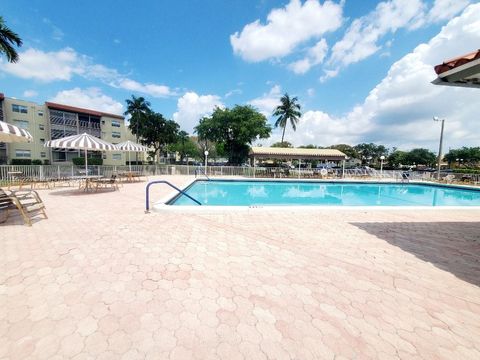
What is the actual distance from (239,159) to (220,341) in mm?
26902

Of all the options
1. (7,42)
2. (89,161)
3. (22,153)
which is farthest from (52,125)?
(7,42)

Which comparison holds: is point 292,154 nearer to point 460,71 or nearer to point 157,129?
point 460,71

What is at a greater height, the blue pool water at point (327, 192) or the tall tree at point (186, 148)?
the tall tree at point (186, 148)

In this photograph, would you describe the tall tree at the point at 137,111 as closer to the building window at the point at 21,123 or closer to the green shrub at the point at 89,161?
the green shrub at the point at 89,161

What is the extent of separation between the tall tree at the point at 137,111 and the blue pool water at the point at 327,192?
21684 mm

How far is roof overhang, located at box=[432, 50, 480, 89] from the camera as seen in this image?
8.70 ft

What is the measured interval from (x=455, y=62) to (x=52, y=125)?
4159 cm

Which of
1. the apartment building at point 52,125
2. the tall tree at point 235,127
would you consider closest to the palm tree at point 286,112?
the tall tree at point 235,127

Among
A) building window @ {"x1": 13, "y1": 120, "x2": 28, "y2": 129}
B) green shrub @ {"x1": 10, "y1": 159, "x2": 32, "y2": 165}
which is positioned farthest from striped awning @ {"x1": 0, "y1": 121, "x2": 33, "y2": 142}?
building window @ {"x1": 13, "y1": 120, "x2": 28, "y2": 129}

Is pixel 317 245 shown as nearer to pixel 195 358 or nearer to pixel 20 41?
pixel 195 358

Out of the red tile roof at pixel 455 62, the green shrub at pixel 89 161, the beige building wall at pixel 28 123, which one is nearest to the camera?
the red tile roof at pixel 455 62

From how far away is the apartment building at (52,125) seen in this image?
27344 millimetres

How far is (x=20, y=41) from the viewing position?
1323 centimetres

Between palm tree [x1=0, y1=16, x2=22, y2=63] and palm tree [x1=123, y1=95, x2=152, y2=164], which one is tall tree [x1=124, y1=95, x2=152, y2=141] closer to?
palm tree [x1=123, y1=95, x2=152, y2=164]
